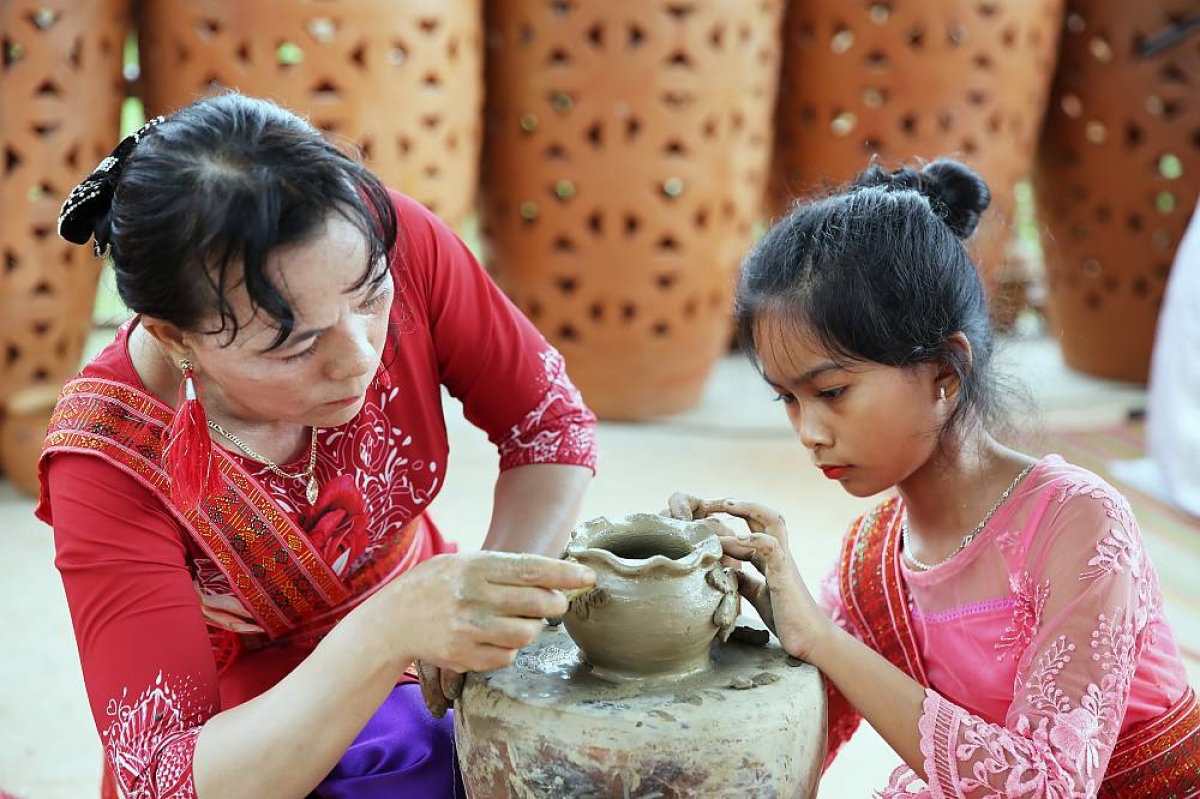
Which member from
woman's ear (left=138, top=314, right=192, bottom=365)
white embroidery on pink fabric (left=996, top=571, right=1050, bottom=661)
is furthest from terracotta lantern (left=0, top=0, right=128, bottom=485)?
white embroidery on pink fabric (left=996, top=571, right=1050, bottom=661)

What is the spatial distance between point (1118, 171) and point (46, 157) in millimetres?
3466

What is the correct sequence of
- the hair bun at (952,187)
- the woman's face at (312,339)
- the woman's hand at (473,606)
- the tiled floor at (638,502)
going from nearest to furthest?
the woman's hand at (473,606)
the woman's face at (312,339)
the hair bun at (952,187)
the tiled floor at (638,502)

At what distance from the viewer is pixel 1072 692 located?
1.75 meters

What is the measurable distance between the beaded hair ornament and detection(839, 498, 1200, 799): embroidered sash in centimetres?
121

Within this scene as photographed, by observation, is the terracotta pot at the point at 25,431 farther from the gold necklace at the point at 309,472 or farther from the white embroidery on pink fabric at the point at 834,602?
the white embroidery on pink fabric at the point at 834,602

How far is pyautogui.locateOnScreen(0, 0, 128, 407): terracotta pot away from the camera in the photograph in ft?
12.2

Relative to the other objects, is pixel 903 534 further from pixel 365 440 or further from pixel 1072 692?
pixel 365 440

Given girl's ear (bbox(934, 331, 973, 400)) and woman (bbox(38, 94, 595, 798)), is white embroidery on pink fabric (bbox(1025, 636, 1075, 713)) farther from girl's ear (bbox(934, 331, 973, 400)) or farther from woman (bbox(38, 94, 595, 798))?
woman (bbox(38, 94, 595, 798))

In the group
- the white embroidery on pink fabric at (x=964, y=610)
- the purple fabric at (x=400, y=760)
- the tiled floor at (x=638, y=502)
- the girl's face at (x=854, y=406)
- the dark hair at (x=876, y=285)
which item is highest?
the dark hair at (x=876, y=285)

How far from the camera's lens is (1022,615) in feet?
6.26

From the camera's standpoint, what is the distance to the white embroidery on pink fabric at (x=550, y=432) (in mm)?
2287

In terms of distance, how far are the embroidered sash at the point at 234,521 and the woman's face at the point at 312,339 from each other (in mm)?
135

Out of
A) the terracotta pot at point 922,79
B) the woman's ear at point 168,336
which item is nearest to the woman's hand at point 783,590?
the woman's ear at point 168,336

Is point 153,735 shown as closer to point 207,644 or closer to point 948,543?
point 207,644
